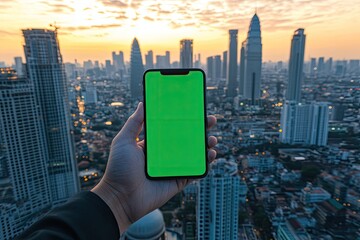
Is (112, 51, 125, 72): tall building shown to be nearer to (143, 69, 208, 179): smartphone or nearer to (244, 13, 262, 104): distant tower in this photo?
(244, 13, 262, 104): distant tower

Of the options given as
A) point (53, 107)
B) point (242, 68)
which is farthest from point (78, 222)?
point (242, 68)

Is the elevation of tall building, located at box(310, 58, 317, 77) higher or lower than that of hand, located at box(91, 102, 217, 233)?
higher

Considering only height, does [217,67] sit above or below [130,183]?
above

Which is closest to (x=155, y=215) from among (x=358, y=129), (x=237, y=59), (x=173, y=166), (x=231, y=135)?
(x=173, y=166)

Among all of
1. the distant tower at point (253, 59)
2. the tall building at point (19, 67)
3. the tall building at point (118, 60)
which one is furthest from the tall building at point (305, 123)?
the tall building at point (118, 60)

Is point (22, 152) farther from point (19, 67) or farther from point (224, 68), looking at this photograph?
point (224, 68)

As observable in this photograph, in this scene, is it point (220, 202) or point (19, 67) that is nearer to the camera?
point (220, 202)

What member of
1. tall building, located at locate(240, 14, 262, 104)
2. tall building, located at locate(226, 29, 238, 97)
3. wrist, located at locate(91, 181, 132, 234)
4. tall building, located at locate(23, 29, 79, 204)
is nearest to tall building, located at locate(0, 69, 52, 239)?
tall building, located at locate(23, 29, 79, 204)
